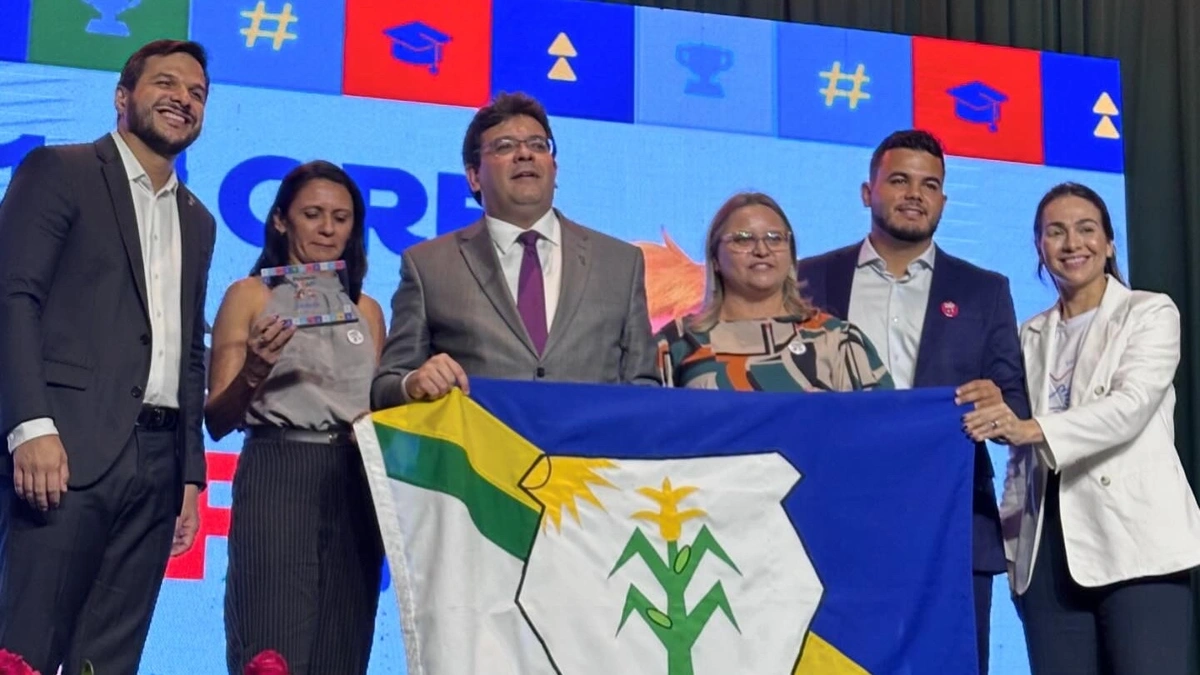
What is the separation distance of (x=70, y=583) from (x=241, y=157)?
1911 mm

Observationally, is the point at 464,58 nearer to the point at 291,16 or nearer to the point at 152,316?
the point at 291,16

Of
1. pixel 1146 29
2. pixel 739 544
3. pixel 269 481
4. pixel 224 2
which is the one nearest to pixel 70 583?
pixel 269 481

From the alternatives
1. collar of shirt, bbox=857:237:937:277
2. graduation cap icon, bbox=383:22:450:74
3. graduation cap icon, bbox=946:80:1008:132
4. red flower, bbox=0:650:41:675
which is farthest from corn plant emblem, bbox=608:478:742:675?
graduation cap icon, bbox=946:80:1008:132

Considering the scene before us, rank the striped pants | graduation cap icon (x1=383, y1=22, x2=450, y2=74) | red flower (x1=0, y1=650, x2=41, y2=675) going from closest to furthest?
red flower (x1=0, y1=650, x2=41, y2=675)
the striped pants
graduation cap icon (x1=383, y1=22, x2=450, y2=74)

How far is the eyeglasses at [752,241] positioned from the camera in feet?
10.8

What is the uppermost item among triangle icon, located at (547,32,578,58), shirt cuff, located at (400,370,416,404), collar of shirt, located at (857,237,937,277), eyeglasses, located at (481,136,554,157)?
triangle icon, located at (547,32,578,58)

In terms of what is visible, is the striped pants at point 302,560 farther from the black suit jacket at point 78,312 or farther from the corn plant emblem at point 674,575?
the corn plant emblem at point 674,575

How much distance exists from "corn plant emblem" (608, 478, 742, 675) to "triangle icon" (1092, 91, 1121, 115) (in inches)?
120

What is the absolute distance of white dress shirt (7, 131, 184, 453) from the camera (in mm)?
3125

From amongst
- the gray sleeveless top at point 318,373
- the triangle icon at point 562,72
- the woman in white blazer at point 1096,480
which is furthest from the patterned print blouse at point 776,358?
the triangle icon at point 562,72

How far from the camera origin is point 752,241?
130 inches

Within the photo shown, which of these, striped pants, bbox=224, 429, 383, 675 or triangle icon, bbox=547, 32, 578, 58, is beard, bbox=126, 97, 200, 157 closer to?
striped pants, bbox=224, 429, 383, 675

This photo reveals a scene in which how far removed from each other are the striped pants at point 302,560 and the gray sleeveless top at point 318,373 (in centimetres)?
6

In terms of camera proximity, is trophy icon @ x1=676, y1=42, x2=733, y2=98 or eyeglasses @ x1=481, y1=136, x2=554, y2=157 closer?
eyeglasses @ x1=481, y1=136, x2=554, y2=157
